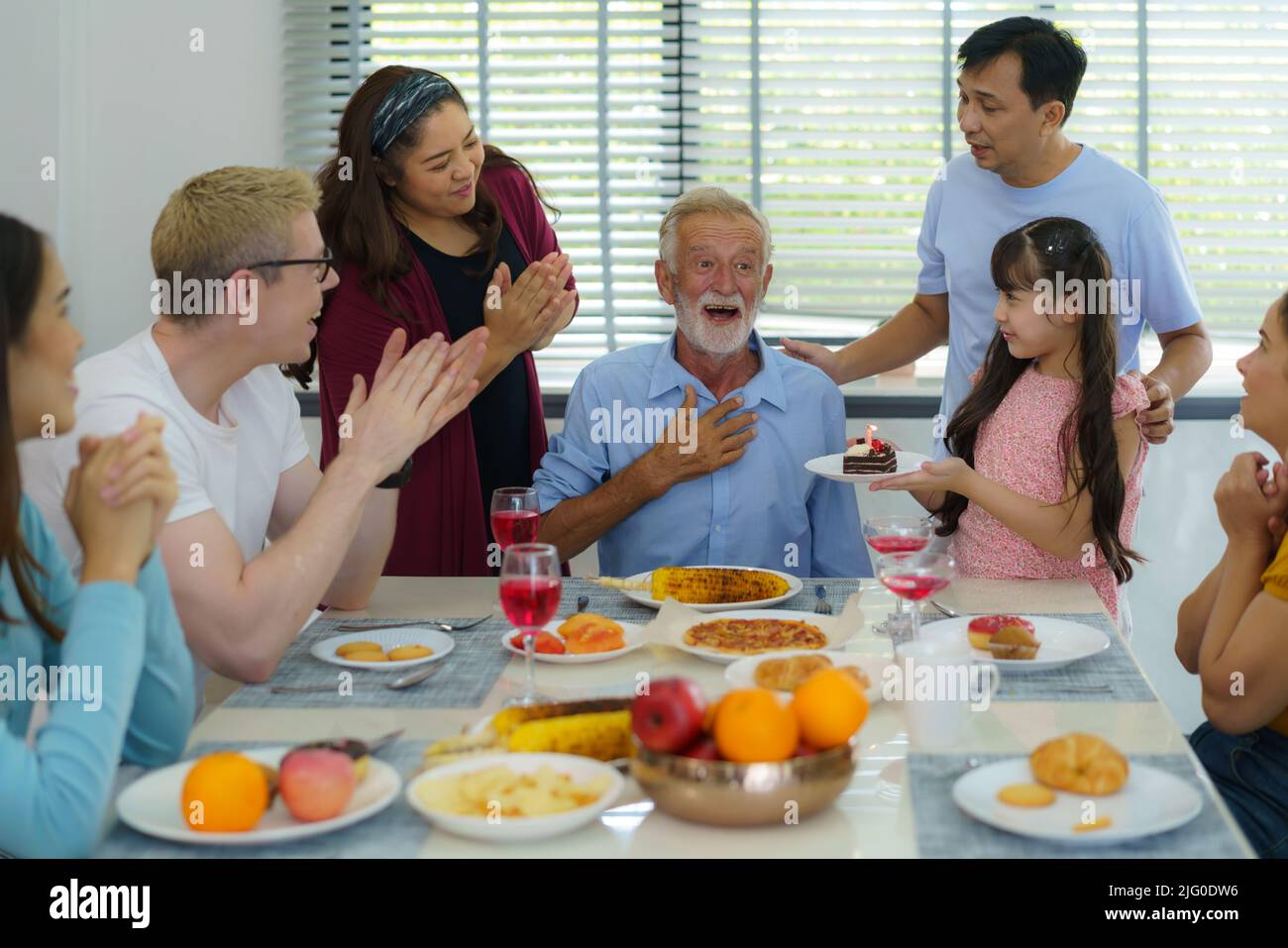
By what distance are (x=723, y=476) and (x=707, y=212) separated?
0.57 m

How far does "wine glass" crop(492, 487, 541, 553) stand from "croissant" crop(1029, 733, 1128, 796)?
989 millimetres

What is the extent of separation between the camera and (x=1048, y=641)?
6.41ft

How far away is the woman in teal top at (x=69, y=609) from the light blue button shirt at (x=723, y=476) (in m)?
1.26

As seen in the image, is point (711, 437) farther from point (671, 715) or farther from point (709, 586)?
point (671, 715)

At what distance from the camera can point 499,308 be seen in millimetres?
2838

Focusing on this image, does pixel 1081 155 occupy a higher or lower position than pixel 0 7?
lower

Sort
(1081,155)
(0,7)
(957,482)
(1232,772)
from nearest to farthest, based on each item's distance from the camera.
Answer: (1232,772), (957,482), (1081,155), (0,7)

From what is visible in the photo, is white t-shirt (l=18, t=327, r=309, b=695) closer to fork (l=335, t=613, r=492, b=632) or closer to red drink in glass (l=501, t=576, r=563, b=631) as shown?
fork (l=335, t=613, r=492, b=632)

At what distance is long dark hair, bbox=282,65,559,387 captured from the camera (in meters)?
2.77
